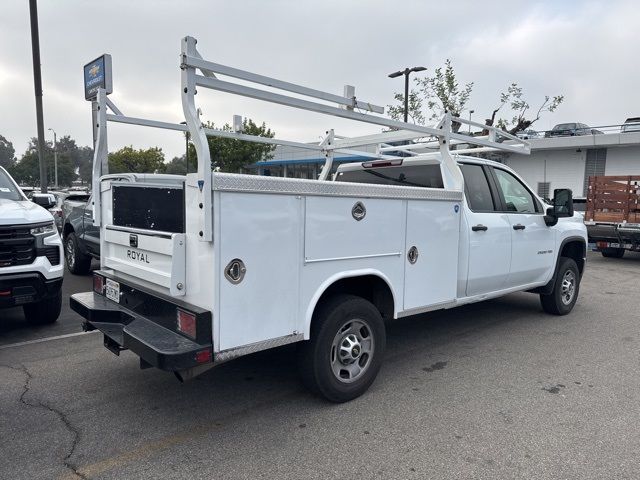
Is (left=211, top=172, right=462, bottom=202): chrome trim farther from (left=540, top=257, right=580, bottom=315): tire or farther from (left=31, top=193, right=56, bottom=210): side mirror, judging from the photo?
(left=31, top=193, right=56, bottom=210): side mirror

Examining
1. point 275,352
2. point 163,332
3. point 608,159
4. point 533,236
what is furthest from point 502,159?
point 163,332

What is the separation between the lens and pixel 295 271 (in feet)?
11.3

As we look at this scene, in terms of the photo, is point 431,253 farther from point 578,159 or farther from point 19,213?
point 578,159

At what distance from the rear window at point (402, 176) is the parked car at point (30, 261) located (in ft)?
11.4

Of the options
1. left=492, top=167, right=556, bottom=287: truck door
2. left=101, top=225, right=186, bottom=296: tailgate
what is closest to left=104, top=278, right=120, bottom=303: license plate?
left=101, top=225, right=186, bottom=296: tailgate

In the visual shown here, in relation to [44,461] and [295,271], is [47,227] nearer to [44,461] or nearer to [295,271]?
[44,461]

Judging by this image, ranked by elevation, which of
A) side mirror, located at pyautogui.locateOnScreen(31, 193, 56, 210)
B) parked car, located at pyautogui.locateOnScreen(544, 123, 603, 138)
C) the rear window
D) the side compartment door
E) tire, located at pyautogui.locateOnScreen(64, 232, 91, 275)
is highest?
parked car, located at pyautogui.locateOnScreen(544, 123, 603, 138)

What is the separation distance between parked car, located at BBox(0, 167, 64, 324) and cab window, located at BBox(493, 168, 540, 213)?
5.11m

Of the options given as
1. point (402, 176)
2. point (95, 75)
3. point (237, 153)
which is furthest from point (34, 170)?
point (402, 176)

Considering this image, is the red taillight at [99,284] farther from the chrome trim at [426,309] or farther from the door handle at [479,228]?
the door handle at [479,228]

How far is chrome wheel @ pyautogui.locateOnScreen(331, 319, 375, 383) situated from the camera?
12.5ft

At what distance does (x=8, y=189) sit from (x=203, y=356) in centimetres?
497

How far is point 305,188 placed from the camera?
341 cm

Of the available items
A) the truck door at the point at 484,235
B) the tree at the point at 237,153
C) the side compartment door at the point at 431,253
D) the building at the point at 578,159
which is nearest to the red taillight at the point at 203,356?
the side compartment door at the point at 431,253
